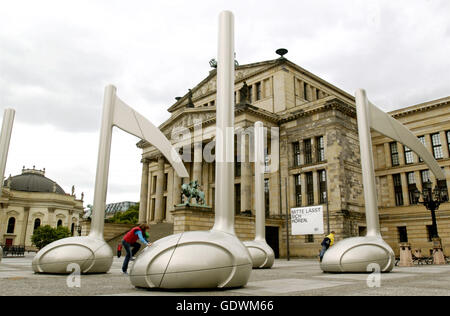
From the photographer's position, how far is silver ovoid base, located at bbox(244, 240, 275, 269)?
15.3m

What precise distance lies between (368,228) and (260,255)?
4.86 meters

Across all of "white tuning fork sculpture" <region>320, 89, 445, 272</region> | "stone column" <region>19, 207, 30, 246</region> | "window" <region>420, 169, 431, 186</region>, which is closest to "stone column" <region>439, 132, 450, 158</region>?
"window" <region>420, 169, 431, 186</region>

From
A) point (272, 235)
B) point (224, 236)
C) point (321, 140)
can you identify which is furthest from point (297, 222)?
point (224, 236)

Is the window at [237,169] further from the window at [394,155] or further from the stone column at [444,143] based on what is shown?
the stone column at [444,143]

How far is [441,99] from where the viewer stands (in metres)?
34.8

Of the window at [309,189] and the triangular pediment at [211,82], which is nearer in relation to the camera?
the window at [309,189]

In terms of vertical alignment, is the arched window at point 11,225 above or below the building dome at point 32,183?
below

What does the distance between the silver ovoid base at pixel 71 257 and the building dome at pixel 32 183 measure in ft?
311

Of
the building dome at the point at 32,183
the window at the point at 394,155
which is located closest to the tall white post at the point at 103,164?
the window at the point at 394,155

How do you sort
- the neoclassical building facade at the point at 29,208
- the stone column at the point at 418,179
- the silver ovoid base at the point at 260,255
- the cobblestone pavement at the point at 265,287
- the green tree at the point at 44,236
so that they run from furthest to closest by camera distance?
the neoclassical building facade at the point at 29,208
the green tree at the point at 44,236
the stone column at the point at 418,179
the silver ovoid base at the point at 260,255
the cobblestone pavement at the point at 265,287

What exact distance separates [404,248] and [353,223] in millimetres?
15129

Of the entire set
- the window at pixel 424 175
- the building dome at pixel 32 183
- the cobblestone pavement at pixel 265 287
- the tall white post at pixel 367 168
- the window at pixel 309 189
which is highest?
the building dome at pixel 32 183

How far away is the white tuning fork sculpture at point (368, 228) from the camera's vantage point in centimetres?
1125

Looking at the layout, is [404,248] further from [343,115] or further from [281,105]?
[281,105]
